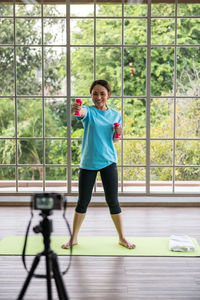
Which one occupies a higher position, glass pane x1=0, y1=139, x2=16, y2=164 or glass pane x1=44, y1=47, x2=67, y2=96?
glass pane x1=44, y1=47, x2=67, y2=96

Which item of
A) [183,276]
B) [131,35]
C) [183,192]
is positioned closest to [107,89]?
[183,276]

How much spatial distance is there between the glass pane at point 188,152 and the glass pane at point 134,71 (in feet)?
7.04

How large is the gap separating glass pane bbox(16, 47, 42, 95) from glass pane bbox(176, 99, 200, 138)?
83.0 inches

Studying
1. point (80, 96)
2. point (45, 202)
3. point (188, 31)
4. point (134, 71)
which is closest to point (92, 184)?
point (45, 202)

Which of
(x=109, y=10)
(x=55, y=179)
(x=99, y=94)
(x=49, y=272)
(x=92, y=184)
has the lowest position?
(x=55, y=179)

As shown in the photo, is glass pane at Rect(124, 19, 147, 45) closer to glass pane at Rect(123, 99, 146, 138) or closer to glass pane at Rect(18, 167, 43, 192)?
glass pane at Rect(123, 99, 146, 138)

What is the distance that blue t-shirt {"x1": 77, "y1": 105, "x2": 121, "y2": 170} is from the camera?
2.74m

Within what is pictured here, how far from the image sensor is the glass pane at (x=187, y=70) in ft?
19.1

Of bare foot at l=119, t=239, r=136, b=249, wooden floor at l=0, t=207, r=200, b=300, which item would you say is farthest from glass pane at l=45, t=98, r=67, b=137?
bare foot at l=119, t=239, r=136, b=249

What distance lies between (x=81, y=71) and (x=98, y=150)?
3358 millimetres

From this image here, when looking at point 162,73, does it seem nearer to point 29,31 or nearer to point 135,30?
point 135,30

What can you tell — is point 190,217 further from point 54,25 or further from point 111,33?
point 111,33

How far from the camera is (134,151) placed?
461 centimetres

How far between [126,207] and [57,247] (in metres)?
1.53
